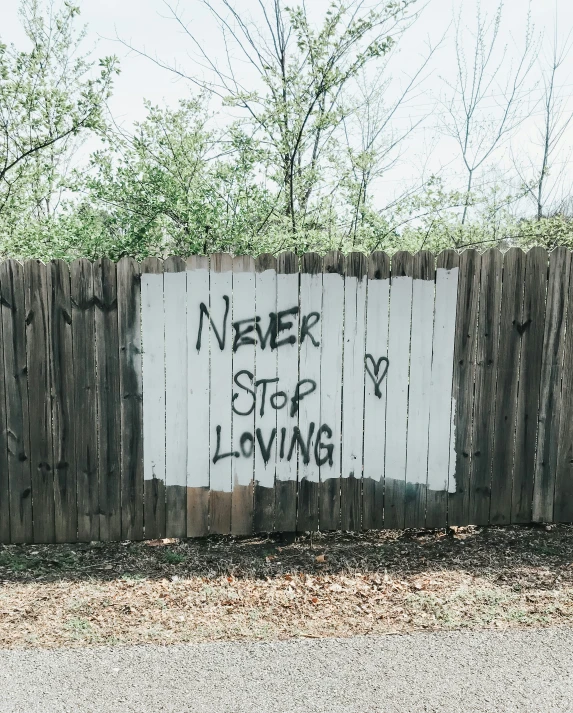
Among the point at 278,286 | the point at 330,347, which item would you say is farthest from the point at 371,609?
the point at 278,286

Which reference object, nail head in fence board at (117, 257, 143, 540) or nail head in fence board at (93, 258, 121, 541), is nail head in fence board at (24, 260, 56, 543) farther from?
nail head in fence board at (117, 257, 143, 540)

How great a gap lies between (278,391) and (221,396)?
0.41m

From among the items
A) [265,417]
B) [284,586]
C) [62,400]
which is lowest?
[284,586]

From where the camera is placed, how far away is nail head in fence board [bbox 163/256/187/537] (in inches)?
173

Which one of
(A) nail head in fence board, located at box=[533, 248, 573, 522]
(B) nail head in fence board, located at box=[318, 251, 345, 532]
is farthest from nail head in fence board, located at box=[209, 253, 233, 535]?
(A) nail head in fence board, located at box=[533, 248, 573, 522]

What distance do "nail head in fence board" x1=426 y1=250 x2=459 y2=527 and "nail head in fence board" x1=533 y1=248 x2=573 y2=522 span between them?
2.30ft

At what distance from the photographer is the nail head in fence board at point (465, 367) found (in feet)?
15.0

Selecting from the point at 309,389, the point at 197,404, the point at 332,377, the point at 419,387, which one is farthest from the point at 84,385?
the point at 419,387

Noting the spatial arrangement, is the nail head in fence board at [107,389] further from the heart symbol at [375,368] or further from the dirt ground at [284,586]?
the heart symbol at [375,368]

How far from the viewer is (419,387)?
4594mm

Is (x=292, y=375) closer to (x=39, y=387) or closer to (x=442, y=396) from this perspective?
(x=442, y=396)

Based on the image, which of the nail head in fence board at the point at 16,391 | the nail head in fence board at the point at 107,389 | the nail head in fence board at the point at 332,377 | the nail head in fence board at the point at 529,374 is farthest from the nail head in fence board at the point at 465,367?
the nail head in fence board at the point at 16,391

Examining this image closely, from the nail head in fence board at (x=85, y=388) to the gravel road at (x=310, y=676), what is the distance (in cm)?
141

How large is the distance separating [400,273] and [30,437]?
2883 millimetres
